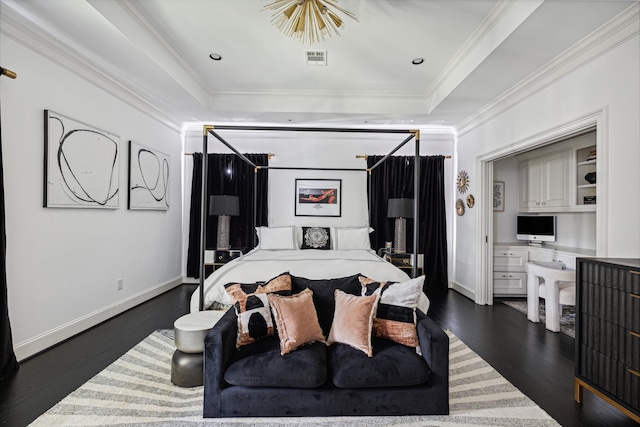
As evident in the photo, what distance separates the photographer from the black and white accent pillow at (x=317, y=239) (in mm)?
4566

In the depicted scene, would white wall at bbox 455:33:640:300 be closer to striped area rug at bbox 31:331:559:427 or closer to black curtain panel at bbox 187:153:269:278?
striped area rug at bbox 31:331:559:427

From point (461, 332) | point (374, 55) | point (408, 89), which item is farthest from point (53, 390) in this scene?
point (408, 89)

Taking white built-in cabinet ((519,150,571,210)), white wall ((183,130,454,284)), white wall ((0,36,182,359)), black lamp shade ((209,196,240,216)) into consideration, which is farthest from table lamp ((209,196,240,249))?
white built-in cabinet ((519,150,571,210))

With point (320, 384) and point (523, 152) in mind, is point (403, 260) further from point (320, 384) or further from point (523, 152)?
point (320, 384)

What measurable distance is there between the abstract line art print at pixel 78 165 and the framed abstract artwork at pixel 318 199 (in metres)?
2.62

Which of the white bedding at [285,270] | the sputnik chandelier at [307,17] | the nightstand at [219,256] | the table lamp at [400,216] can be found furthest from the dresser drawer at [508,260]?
the nightstand at [219,256]

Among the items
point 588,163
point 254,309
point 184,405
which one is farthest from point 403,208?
point 184,405

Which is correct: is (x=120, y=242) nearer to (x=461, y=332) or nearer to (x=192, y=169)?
(x=192, y=169)

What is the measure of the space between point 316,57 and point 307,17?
2.29 feet

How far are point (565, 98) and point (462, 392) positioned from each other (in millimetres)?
2703

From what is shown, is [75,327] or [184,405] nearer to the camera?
[184,405]

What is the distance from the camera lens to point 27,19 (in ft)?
7.82

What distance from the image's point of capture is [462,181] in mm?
4852

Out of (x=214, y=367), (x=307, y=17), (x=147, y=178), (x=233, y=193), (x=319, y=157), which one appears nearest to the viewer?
(x=214, y=367)
